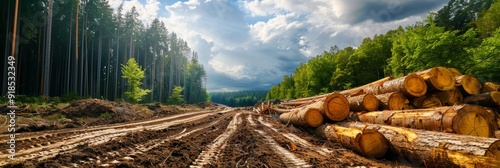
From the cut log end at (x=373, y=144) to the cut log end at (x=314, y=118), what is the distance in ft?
10.1

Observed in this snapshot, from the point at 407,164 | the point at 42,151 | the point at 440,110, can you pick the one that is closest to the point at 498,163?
the point at 407,164

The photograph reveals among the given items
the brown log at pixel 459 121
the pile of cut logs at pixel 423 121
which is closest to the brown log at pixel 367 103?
the pile of cut logs at pixel 423 121

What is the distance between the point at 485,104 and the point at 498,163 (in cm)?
470

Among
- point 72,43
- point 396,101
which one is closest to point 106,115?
point 396,101

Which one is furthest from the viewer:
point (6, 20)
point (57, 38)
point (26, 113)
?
point (57, 38)

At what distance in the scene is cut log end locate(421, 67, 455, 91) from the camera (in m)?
7.05

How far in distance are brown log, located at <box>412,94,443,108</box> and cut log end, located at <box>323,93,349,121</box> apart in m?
2.02

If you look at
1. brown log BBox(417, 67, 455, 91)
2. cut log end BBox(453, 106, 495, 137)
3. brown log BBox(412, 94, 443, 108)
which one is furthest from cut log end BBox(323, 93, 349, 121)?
cut log end BBox(453, 106, 495, 137)

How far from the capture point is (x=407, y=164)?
15.9 feet

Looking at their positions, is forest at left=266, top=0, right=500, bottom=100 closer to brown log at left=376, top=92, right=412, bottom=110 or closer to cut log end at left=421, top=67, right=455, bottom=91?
cut log end at left=421, top=67, right=455, bottom=91

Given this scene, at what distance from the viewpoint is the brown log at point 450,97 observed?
731 cm

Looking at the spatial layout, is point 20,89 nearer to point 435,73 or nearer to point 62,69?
point 62,69

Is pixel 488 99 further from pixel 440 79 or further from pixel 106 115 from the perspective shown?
pixel 106 115

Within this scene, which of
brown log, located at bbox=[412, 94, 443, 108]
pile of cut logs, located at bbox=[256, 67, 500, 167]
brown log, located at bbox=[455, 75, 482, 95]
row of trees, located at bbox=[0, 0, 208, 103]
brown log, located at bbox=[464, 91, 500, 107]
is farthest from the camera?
row of trees, located at bbox=[0, 0, 208, 103]
